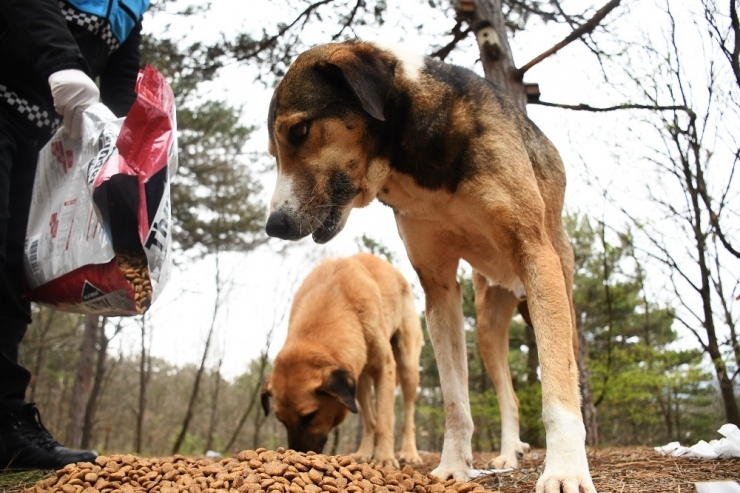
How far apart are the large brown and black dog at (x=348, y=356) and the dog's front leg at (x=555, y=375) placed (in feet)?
7.45

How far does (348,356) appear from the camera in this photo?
4949 millimetres

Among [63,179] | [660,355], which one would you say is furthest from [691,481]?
[660,355]

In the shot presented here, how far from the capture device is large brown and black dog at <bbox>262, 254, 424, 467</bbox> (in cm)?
462

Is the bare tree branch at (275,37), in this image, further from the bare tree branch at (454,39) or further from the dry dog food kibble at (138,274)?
the dry dog food kibble at (138,274)

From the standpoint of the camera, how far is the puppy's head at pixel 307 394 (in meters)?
4.52

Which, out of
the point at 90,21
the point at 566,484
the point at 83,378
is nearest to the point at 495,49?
the point at 90,21

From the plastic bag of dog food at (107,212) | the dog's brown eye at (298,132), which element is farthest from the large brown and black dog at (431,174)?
the plastic bag of dog food at (107,212)

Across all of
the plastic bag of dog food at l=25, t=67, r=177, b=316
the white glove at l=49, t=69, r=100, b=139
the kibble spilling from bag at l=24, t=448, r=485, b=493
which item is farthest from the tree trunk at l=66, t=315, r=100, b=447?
the kibble spilling from bag at l=24, t=448, r=485, b=493

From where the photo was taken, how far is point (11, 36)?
2.76 m

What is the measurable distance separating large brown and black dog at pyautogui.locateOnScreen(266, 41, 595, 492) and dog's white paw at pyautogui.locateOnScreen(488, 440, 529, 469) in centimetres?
72

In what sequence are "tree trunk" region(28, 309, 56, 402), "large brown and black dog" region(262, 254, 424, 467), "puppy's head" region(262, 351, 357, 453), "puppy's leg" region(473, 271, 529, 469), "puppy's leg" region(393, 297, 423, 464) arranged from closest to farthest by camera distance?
"puppy's leg" region(473, 271, 529, 469)
"puppy's head" region(262, 351, 357, 453)
"large brown and black dog" region(262, 254, 424, 467)
"puppy's leg" region(393, 297, 423, 464)
"tree trunk" region(28, 309, 56, 402)

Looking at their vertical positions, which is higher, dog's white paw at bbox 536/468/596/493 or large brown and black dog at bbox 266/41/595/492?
large brown and black dog at bbox 266/41/595/492

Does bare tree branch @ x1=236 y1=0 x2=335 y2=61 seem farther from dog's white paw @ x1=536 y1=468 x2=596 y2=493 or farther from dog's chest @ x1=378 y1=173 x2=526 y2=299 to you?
dog's white paw @ x1=536 y1=468 x2=596 y2=493

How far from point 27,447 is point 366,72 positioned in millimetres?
2386
